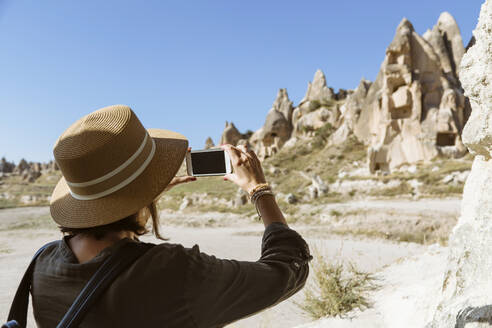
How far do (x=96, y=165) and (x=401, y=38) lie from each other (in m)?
29.2

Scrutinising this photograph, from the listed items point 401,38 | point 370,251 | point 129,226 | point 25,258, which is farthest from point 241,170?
point 401,38

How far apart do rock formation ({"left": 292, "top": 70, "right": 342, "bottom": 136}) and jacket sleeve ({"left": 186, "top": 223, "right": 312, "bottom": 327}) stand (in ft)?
115

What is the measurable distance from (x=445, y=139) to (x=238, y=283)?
26.5 metres

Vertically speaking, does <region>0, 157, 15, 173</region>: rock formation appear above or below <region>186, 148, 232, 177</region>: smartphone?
below

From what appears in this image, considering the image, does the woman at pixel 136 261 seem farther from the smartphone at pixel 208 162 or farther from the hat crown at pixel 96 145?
the smartphone at pixel 208 162

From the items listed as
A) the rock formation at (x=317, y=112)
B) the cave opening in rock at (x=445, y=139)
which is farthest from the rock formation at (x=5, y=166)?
the cave opening in rock at (x=445, y=139)

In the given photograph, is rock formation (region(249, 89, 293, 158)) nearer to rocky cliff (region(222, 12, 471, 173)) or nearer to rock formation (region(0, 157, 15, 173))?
rocky cliff (region(222, 12, 471, 173))

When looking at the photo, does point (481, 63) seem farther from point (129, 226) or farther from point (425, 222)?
point (425, 222)

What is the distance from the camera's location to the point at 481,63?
75.5 inches

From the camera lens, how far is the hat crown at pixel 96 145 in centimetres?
94

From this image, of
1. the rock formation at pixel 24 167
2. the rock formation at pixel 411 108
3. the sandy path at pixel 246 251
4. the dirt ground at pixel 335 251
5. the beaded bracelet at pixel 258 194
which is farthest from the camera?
the rock formation at pixel 24 167

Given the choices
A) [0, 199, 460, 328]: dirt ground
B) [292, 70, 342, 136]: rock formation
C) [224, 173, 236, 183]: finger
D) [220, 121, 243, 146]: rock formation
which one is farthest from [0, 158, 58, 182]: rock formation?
[224, 173, 236, 183]: finger

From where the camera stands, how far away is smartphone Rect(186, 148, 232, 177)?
1.29 m

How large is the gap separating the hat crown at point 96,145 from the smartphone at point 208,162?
36 cm
